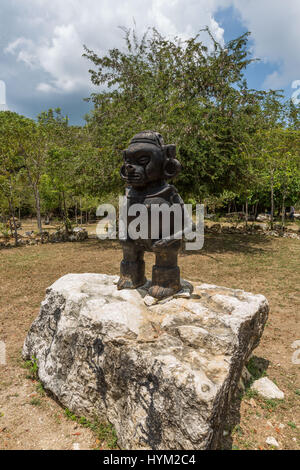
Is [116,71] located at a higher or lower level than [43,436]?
higher

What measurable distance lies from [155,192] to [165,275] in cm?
105

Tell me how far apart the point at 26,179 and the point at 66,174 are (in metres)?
3.16

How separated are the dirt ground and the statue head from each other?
9.09ft

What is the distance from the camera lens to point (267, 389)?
3.41 meters

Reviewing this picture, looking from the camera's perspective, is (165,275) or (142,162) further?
(165,275)

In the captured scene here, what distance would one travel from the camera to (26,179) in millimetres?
15172

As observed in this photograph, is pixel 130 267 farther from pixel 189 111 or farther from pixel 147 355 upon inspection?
pixel 189 111

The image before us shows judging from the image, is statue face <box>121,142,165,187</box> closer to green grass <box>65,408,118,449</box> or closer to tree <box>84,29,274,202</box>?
green grass <box>65,408,118,449</box>

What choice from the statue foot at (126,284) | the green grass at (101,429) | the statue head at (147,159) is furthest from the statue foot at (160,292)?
the green grass at (101,429)

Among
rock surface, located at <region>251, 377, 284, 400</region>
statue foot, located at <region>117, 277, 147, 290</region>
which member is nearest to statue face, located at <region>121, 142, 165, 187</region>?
statue foot, located at <region>117, 277, 147, 290</region>

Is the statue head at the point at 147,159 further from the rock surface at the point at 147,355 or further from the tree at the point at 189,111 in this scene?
the tree at the point at 189,111

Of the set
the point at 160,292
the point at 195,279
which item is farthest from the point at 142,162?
the point at 195,279
